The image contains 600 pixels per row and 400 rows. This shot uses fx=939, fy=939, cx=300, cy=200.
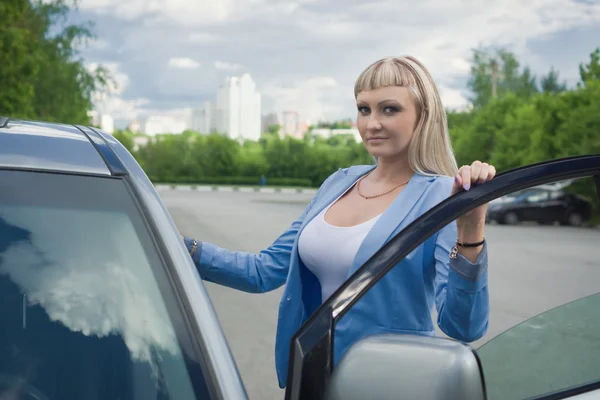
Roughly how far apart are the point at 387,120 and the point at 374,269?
0.92m

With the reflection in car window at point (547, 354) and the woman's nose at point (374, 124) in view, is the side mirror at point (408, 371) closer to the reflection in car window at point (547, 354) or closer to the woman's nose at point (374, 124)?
the reflection in car window at point (547, 354)

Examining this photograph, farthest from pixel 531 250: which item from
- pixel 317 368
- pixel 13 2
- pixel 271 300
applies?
pixel 13 2

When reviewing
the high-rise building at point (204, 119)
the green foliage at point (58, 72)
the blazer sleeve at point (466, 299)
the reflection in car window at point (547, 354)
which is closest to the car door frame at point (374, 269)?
the blazer sleeve at point (466, 299)

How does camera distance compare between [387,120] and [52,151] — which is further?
[387,120]

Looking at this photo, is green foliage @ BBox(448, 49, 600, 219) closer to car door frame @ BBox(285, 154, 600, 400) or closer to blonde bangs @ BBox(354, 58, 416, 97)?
blonde bangs @ BBox(354, 58, 416, 97)

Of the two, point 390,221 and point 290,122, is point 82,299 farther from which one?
point 290,122

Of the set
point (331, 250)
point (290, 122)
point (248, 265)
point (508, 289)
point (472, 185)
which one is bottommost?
point (290, 122)

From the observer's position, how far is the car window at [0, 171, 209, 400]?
157 centimetres

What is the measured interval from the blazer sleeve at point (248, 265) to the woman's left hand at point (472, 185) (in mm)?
948

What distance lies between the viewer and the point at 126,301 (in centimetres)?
164

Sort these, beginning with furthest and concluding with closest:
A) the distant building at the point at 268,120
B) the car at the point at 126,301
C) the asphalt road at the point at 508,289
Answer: the distant building at the point at 268,120 → the asphalt road at the point at 508,289 → the car at the point at 126,301

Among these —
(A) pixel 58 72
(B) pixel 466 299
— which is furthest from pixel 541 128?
(B) pixel 466 299

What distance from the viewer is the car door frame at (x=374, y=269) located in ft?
5.21

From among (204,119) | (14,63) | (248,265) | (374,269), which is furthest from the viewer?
(204,119)
